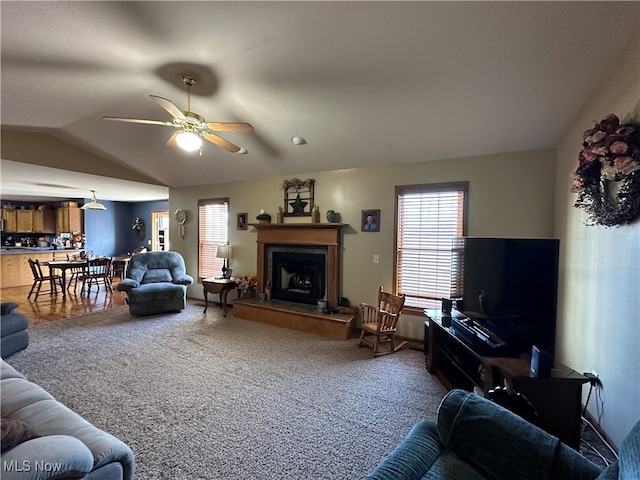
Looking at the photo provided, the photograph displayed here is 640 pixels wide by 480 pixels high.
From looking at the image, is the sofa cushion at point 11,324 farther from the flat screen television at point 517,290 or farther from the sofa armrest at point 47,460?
the flat screen television at point 517,290

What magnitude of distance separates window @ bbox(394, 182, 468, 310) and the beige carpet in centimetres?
87

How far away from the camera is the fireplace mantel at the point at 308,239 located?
455cm

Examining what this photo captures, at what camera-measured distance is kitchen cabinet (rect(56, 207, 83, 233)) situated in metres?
8.49

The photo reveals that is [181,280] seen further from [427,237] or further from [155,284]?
[427,237]

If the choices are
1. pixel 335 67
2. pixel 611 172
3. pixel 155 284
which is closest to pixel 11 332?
pixel 155 284

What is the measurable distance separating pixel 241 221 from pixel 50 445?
4.65 meters

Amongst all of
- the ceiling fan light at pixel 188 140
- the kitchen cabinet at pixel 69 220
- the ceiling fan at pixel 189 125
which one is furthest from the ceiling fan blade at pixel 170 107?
the kitchen cabinet at pixel 69 220

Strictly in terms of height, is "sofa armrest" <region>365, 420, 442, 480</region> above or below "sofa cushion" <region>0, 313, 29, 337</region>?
above

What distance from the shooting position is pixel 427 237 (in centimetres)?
401

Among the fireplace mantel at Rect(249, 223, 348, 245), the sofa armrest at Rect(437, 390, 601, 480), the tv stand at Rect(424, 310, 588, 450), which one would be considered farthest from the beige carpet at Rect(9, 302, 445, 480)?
the fireplace mantel at Rect(249, 223, 348, 245)

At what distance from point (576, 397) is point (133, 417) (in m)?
3.19

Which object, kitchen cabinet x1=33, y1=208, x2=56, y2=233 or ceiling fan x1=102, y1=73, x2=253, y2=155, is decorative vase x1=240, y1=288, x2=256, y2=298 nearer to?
ceiling fan x1=102, y1=73, x2=253, y2=155

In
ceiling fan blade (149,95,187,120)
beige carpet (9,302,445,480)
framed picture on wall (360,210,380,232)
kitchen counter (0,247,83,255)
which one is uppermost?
ceiling fan blade (149,95,187,120)

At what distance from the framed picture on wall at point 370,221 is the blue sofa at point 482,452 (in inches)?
121
